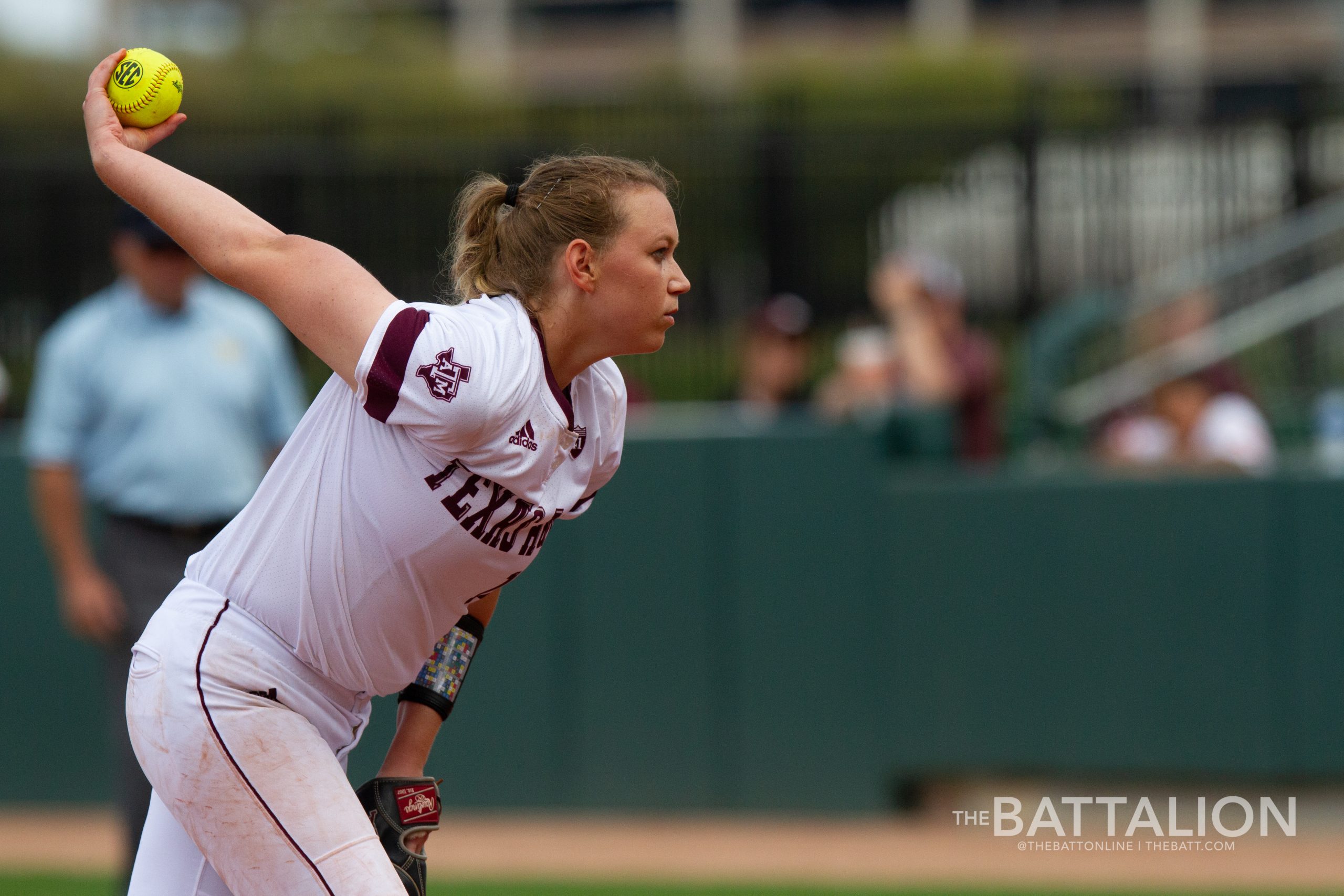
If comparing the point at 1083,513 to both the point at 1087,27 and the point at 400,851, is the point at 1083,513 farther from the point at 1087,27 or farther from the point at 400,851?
the point at 1087,27

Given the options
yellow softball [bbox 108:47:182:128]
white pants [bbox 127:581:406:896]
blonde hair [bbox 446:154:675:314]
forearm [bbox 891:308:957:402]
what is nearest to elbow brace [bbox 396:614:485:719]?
white pants [bbox 127:581:406:896]

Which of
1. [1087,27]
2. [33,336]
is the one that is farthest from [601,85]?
[33,336]

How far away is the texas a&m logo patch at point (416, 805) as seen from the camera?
3084mm

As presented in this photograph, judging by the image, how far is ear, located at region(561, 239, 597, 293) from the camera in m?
2.86

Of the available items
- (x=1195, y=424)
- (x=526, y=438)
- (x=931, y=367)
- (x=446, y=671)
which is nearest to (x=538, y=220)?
(x=526, y=438)

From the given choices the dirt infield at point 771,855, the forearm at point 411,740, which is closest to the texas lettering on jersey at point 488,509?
the forearm at point 411,740

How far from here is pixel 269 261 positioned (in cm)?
267

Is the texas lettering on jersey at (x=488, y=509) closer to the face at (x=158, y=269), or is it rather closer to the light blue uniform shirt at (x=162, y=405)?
the light blue uniform shirt at (x=162, y=405)

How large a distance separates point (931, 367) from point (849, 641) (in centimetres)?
146

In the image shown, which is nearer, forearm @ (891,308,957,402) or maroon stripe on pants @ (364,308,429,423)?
maroon stripe on pants @ (364,308,429,423)

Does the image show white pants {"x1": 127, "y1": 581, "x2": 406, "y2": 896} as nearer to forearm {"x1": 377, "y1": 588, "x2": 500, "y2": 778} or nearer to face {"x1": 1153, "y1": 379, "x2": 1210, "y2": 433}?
forearm {"x1": 377, "y1": 588, "x2": 500, "y2": 778}

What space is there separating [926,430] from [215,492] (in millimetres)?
3578

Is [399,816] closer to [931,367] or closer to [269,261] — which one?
[269,261]

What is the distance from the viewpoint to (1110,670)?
734 cm
